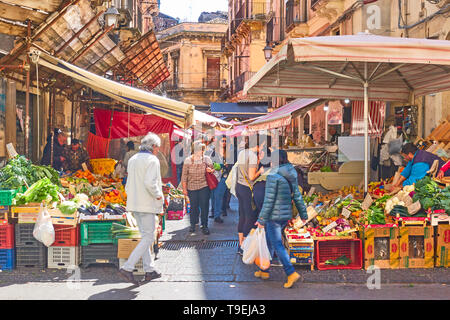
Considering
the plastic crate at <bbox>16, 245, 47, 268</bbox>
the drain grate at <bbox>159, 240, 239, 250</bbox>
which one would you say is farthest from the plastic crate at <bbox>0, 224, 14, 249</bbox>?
the drain grate at <bbox>159, 240, 239, 250</bbox>

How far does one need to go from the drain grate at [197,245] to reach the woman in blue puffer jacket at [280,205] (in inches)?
96.2

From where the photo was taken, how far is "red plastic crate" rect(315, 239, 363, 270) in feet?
21.6

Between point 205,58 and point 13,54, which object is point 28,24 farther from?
point 205,58

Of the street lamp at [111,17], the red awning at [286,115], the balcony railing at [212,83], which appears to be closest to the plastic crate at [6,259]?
the street lamp at [111,17]

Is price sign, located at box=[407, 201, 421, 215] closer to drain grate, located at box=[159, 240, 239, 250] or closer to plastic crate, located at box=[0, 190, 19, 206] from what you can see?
drain grate, located at box=[159, 240, 239, 250]

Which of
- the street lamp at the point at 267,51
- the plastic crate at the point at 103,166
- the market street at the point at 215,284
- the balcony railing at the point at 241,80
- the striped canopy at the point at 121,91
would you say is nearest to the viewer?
the market street at the point at 215,284

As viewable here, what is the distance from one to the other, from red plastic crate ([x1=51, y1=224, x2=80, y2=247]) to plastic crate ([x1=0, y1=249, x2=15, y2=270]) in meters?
0.56

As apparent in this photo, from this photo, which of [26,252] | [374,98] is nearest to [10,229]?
[26,252]

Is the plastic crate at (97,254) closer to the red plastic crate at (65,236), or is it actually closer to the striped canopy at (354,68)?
the red plastic crate at (65,236)

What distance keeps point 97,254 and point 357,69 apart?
16.4ft

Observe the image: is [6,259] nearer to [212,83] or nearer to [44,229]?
[44,229]

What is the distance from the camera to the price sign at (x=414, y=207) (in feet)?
21.5

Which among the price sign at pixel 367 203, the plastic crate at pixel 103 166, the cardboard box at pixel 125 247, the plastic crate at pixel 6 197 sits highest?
the plastic crate at pixel 103 166
